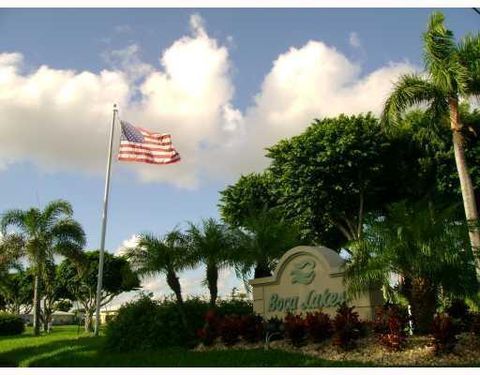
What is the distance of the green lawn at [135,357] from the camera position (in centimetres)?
1249

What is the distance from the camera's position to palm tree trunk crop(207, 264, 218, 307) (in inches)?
762

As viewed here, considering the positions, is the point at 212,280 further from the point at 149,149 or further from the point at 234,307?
the point at 149,149

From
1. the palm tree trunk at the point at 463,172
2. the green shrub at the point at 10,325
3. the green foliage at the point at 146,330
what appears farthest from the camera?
the green shrub at the point at 10,325

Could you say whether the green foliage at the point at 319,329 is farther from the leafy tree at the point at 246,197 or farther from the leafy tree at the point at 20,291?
the leafy tree at the point at 20,291

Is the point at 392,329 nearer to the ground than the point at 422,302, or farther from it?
nearer to the ground

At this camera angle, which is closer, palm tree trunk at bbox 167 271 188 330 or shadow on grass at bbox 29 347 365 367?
A: shadow on grass at bbox 29 347 365 367

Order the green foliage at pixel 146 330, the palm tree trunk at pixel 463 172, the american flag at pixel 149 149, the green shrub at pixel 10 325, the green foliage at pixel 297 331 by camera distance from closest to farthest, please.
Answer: the green foliage at pixel 297 331
the green foliage at pixel 146 330
the palm tree trunk at pixel 463 172
the american flag at pixel 149 149
the green shrub at pixel 10 325

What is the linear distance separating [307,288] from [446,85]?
7979 mm

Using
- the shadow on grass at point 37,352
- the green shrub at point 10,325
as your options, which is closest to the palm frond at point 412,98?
the shadow on grass at point 37,352

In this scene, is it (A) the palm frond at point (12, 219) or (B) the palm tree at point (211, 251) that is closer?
(B) the palm tree at point (211, 251)

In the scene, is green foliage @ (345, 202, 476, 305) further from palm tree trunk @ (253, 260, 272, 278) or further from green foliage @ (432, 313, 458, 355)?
palm tree trunk @ (253, 260, 272, 278)

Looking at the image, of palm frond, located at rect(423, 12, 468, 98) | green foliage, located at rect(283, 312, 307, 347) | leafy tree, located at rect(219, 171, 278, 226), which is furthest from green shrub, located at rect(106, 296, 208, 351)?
leafy tree, located at rect(219, 171, 278, 226)

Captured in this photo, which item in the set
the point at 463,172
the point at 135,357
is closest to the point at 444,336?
the point at 135,357

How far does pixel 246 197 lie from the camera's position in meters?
34.3
